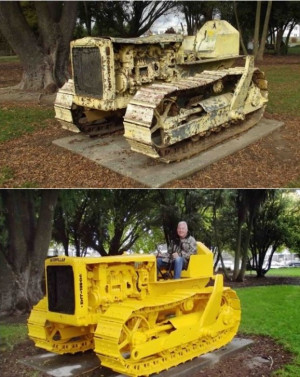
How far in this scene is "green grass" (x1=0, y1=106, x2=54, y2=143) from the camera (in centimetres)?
1036

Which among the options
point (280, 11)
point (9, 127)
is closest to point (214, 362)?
point (9, 127)

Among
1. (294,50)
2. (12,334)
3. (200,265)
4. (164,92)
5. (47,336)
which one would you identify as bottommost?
(12,334)

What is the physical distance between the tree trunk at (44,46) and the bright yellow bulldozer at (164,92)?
5878 mm

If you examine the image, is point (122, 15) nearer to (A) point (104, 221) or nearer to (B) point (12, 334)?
(A) point (104, 221)

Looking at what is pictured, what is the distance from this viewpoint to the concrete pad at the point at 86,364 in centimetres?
583

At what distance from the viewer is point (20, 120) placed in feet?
37.5

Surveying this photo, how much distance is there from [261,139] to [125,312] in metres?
5.43

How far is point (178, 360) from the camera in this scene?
6.02 m

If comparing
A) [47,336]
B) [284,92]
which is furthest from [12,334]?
[284,92]

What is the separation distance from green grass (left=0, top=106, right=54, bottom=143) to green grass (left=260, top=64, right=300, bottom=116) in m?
5.30

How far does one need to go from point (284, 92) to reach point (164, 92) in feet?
28.0

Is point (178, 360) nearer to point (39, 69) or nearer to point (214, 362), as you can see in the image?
point (214, 362)

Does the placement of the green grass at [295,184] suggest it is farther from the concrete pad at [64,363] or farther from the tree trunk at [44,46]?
the tree trunk at [44,46]

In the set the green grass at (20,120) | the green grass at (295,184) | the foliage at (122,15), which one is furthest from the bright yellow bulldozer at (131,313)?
the foliage at (122,15)
